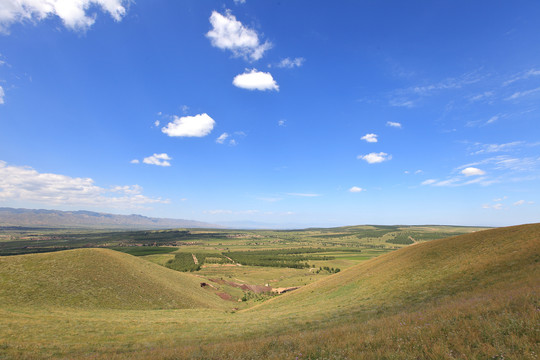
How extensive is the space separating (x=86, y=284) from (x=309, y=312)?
4034 cm

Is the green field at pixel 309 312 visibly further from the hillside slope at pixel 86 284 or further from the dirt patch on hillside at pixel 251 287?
the dirt patch on hillside at pixel 251 287

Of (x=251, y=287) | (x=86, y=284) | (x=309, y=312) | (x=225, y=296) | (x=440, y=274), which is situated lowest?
(x=251, y=287)

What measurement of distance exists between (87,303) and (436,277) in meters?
49.9

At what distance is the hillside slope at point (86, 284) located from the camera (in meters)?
35.4

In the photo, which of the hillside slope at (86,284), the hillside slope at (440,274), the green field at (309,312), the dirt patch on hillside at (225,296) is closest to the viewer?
the green field at (309,312)

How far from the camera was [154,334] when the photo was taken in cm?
2167

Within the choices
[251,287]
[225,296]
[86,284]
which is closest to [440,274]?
[225,296]

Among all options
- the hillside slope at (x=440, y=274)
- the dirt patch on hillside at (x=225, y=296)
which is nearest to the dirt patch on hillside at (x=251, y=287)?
the dirt patch on hillside at (x=225, y=296)

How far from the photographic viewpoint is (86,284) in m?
40.5

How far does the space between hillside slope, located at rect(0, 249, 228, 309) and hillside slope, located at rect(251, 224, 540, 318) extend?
26.0m

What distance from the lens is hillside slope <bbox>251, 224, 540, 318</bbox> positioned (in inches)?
835

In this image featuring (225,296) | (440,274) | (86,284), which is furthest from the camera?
(225,296)

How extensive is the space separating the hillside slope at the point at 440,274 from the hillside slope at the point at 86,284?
85.5 ft

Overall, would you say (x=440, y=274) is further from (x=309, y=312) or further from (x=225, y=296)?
(x=225, y=296)
